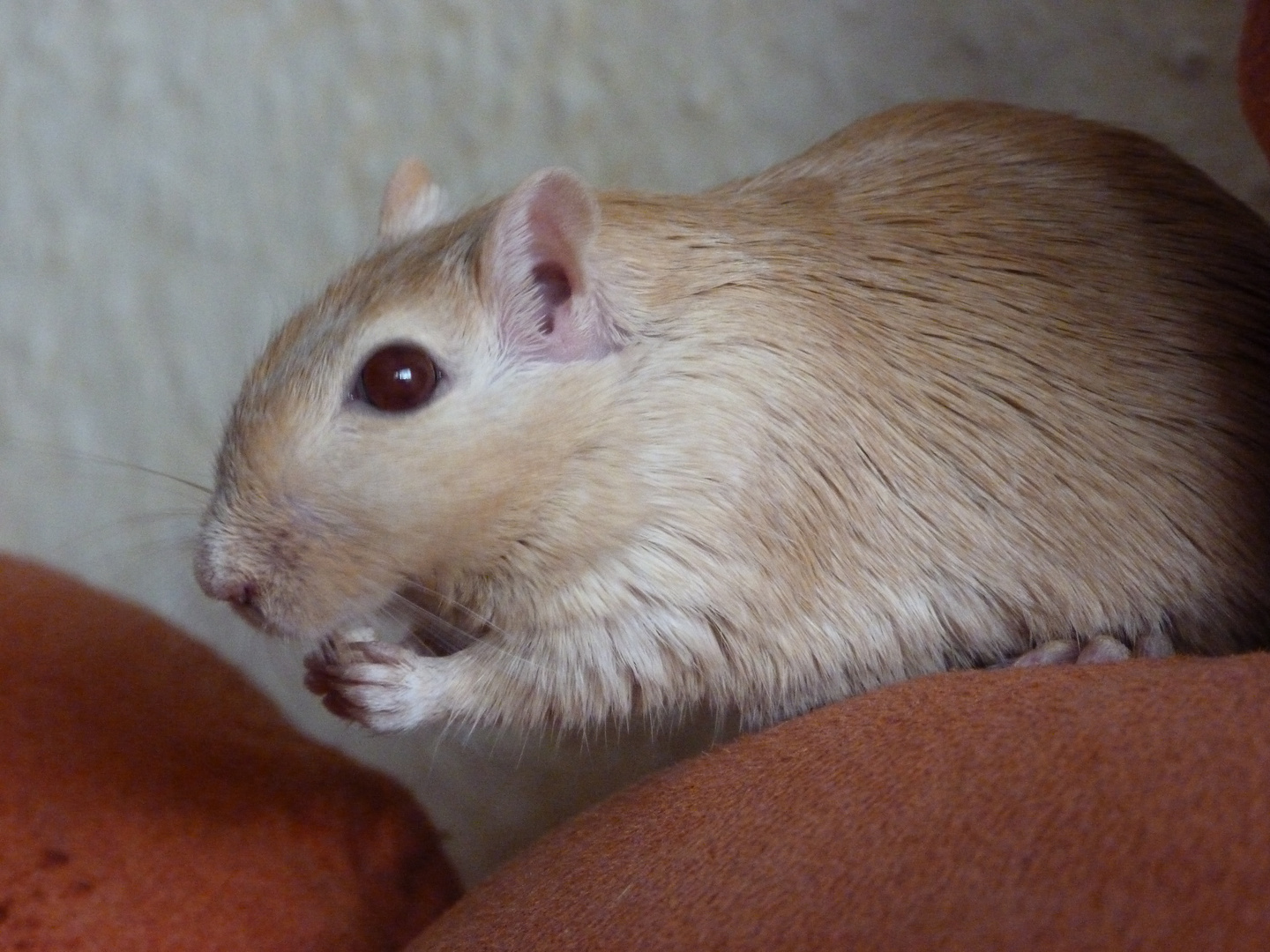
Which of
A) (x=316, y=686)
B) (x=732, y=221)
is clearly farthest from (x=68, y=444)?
(x=732, y=221)

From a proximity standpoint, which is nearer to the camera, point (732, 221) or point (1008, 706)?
point (1008, 706)

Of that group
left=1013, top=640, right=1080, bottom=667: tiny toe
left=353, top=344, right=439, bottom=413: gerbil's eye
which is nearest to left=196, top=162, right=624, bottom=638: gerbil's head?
left=353, top=344, right=439, bottom=413: gerbil's eye

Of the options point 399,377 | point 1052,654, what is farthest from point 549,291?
point 1052,654

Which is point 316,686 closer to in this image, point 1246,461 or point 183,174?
point 1246,461

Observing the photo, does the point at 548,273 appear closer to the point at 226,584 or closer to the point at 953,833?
the point at 226,584

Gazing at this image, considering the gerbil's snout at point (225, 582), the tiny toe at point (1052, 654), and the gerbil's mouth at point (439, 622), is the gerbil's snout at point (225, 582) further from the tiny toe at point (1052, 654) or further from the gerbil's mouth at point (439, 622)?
the tiny toe at point (1052, 654)

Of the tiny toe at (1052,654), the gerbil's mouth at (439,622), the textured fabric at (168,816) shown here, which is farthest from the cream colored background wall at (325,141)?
the tiny toe at (1052,654)
